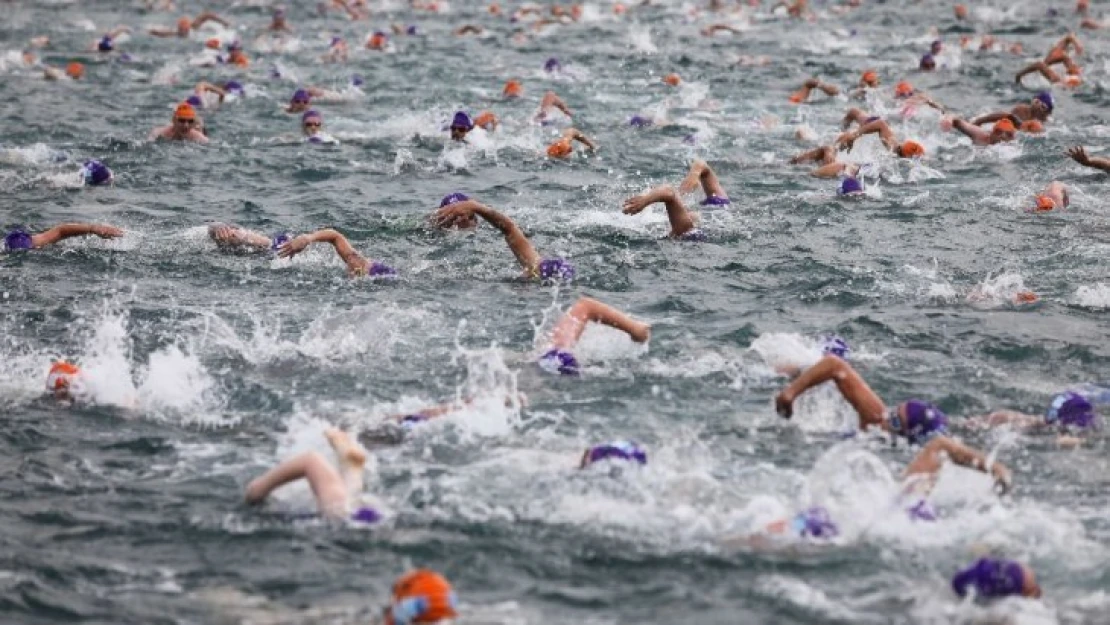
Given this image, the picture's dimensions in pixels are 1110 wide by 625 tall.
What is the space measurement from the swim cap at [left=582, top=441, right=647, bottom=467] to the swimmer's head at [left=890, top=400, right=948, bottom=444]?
184cm

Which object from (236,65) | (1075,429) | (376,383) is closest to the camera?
(1075,429)

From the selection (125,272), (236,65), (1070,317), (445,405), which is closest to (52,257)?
(125,272)

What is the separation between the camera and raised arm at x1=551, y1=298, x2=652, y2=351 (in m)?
10.6

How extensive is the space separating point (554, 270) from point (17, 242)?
5003 mm

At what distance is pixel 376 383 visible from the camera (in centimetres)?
1041

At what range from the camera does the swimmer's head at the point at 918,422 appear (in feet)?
29.9

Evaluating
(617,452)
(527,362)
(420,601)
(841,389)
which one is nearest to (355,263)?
(527,362)

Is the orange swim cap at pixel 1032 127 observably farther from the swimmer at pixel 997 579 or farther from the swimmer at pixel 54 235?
the swimmer at pixel 997 579

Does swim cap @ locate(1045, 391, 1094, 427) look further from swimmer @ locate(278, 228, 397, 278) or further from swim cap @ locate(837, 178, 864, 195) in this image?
swim cap @ locate(837, 178, 864, 195)

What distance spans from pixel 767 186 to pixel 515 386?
788 cm

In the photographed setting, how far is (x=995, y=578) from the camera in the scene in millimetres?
6949

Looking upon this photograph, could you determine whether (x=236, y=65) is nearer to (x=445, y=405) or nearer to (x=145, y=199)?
(x=145, y=199)

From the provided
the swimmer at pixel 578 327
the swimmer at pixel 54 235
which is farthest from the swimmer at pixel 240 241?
the swimmer at pixel 578 327

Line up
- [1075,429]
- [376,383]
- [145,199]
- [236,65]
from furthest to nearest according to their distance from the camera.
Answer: [236,65] < [145,199] < [376,383] < [1075,429]
